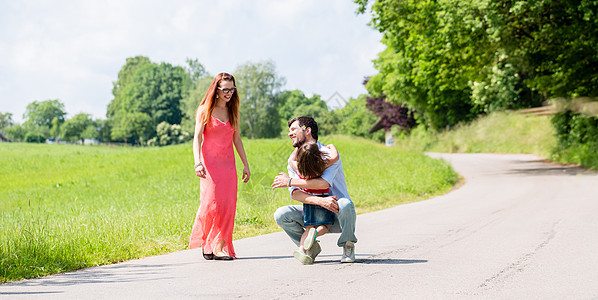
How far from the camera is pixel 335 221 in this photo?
250 inches

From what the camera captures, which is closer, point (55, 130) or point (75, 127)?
point (75, 127)

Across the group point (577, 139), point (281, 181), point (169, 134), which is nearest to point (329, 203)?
point (281, 181)

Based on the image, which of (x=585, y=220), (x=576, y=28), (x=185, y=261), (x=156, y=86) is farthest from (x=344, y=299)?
(x=156, y=86)

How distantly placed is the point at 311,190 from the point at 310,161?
1.24 ft

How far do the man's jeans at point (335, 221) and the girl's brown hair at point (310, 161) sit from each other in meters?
0.44

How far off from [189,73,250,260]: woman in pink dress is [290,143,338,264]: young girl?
936 mm

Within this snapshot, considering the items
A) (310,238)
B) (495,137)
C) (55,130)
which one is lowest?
(310,238)

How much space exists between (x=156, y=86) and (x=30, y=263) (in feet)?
339

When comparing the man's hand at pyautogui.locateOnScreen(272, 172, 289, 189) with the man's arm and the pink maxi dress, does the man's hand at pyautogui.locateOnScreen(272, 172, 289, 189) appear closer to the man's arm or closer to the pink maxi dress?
the man's arm

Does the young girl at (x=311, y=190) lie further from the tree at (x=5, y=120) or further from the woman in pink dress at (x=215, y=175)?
the tree at (x=5, y=120)

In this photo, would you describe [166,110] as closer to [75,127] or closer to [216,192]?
[75,127]

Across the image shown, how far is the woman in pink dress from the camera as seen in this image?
6.68m

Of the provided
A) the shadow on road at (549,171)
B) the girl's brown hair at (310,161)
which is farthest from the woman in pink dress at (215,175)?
the shadow on road at (549,171)

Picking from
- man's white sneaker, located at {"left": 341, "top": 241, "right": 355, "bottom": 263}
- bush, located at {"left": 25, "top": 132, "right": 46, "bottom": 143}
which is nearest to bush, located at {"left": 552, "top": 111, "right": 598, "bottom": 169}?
man's white sneaker, located at {"left": 341, "top": 241, "right": 355, "bottom": 263}
